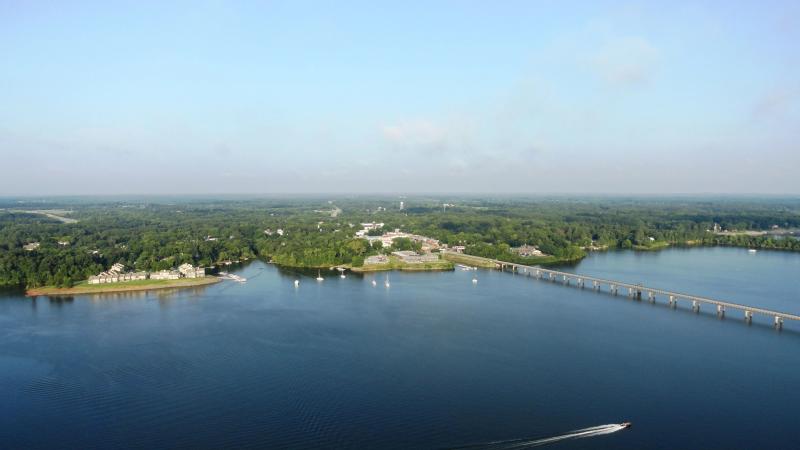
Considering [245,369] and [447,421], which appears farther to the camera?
[245,369]

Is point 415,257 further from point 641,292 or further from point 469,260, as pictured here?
point 641,292

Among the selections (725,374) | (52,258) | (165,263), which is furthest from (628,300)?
(52,258)

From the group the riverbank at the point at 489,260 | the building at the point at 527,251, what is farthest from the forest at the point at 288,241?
the building at the point at 527,251

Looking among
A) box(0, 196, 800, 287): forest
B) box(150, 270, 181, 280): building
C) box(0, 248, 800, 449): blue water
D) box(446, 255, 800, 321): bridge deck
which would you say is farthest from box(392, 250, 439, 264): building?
box(150, 270, 181, 280): building

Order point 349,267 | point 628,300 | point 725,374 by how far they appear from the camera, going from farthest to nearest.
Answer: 1. point 349,267
2. point 628,300
3. point 725,374

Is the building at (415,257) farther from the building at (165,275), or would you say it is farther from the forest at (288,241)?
the building at (165,275)

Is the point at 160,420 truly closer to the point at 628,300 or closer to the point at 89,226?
the point at 628,300

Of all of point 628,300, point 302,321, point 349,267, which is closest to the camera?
point 302,321
